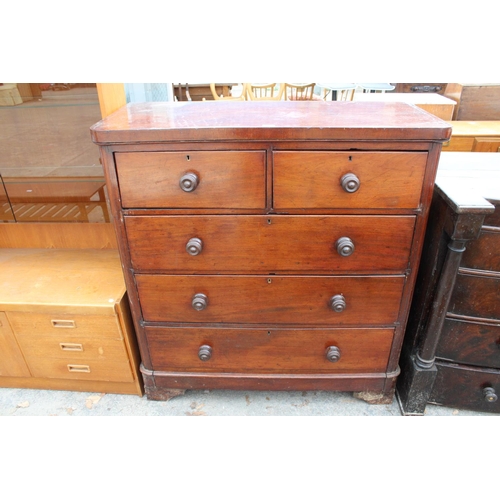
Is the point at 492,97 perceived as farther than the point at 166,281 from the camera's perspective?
Yes

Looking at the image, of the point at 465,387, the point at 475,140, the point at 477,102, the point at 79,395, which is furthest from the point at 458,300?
the point at 477,102

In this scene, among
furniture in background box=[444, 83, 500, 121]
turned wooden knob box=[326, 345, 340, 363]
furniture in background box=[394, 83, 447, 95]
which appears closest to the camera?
turned wooden knob box=[326, 345, 340, 363]

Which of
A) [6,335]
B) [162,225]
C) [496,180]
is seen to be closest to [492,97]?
[496,180]

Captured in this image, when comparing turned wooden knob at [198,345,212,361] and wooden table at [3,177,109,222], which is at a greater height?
wooden table at [3,177,109,222]

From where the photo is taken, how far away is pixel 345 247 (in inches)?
49.8

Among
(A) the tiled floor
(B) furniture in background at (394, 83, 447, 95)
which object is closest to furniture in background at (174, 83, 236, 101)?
(B) furniture in background at (394, 83, 447, 95)

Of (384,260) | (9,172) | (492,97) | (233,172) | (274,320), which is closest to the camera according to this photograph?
(233,172)

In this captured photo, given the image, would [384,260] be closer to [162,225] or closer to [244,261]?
[244,261]

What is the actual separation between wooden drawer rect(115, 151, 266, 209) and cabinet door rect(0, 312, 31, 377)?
0.84m

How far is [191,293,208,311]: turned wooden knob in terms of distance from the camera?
1.40 meters

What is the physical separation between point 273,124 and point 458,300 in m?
0.93

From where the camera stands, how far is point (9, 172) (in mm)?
1782

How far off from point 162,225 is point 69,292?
603 millimetres

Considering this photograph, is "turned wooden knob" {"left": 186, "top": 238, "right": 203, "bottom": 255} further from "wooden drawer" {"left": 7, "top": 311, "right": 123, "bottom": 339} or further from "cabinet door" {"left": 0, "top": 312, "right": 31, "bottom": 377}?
"cabinet door" {"left": 0, "top": 312, "right": 31, "bottom": 377}
